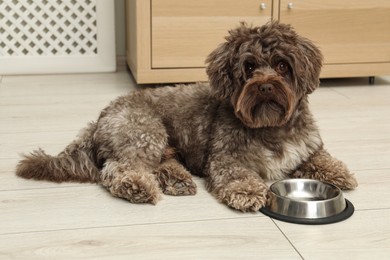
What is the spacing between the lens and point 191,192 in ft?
7.54

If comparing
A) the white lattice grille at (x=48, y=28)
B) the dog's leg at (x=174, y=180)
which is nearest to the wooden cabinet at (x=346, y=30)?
the white lattice grille at (x=48, y=28)

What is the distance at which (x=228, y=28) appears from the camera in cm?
381

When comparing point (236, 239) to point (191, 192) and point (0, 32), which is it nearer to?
point (191, 192)

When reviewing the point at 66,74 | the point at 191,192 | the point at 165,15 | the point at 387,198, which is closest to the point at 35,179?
the point at 191,192

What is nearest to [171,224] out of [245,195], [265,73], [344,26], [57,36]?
[245,195]

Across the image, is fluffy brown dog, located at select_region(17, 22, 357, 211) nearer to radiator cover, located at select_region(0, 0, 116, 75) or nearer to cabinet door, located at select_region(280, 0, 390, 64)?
cabinet door, located at select_region(280, 0, 390, 64)

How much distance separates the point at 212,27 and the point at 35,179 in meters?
1.79

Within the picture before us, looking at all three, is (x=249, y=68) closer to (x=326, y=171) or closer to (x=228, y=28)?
(x=326, y=171)

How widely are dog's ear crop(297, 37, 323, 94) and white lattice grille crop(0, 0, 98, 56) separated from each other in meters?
2.52

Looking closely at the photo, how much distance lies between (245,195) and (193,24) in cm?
188

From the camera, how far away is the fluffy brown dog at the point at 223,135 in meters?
2.19

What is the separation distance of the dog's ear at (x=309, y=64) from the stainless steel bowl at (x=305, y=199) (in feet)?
1.18

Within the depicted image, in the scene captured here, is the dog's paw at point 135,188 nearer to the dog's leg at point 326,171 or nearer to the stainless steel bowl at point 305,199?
the stainless steel bowl at point 305,199

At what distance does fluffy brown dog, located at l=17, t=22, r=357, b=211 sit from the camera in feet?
7.18
